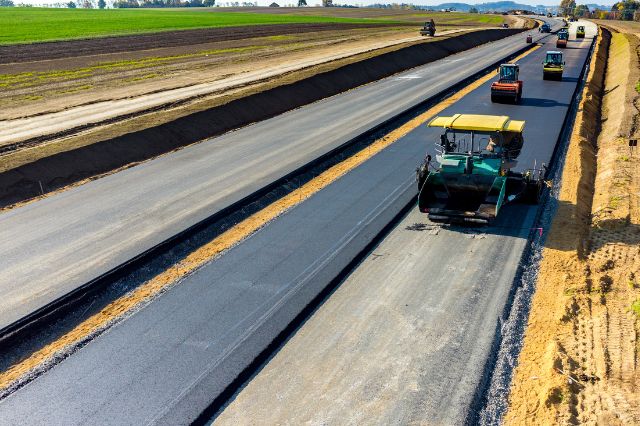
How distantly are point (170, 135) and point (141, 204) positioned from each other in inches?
329

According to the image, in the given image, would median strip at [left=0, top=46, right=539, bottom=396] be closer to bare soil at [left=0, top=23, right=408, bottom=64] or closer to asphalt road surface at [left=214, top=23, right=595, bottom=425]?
asphalt road surface at [left=214, top=23, right=595, bottom=425]

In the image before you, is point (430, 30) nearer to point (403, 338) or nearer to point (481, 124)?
point (481, 124)

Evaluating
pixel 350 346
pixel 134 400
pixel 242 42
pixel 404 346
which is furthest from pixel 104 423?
pixel 242 42

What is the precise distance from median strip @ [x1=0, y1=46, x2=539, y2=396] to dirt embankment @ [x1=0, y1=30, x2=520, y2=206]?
793 centimetres

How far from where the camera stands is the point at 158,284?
38.5ft

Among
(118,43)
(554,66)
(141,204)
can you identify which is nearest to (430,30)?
(118,43)

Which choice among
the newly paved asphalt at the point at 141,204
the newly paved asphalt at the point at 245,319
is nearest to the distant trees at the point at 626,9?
the newly paved asphalt at the point at 141,204

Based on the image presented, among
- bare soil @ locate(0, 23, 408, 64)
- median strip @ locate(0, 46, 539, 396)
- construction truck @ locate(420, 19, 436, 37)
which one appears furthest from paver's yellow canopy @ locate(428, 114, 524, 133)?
construction truck @ locate(420, 19, 436, 37)

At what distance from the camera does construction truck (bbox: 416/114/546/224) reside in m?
14.1

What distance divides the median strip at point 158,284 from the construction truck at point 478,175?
4.09 m

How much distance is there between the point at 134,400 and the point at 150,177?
11419mm

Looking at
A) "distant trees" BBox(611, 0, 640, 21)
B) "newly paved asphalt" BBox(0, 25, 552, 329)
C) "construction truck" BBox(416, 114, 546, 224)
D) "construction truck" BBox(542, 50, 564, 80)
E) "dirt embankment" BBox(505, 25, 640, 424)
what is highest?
"distant trees" BBox(611, 0, 640, 21)

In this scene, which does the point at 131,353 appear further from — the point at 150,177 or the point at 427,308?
the point at 150,177

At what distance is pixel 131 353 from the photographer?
9219 millimetres
